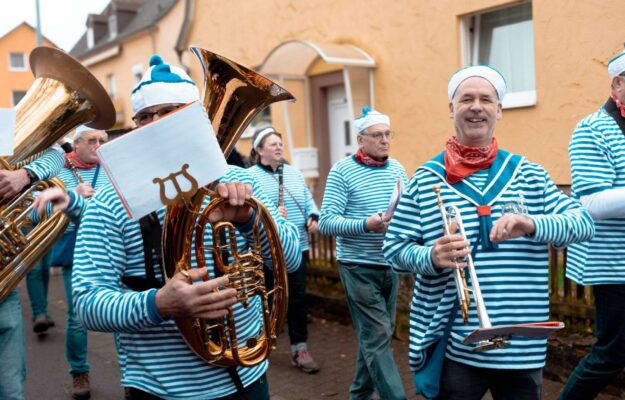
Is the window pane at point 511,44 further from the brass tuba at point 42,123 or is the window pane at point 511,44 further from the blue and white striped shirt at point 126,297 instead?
the blue and white striped shirt at point 126,297

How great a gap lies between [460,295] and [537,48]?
5.99m

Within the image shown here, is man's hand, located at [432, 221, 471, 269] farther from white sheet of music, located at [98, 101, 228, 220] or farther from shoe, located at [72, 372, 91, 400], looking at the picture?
shoe, located at [72, 372, 91, 400]

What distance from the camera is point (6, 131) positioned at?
9.14 ft

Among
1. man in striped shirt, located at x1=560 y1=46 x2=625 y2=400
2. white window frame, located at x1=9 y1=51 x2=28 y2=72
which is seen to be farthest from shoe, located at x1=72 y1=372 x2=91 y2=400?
white window frame, located at x1=9 y1=51 x2=28 y2=72

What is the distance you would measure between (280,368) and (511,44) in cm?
528

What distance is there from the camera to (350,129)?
10.7 metres

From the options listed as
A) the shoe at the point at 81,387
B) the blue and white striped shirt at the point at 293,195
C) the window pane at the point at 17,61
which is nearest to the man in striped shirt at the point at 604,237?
the blue and white striped shirt at the point at 293,195

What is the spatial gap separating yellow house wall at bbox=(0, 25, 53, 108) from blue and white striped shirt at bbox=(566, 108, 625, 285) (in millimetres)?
40226

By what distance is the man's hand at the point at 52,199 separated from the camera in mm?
2453

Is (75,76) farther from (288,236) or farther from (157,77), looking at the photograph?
(288,236)

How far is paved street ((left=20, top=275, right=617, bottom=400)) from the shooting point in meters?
4.90

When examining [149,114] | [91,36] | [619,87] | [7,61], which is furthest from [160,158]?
[7,61]

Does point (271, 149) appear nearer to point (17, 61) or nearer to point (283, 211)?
point (283, 211)

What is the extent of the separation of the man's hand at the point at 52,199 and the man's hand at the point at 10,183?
0.55 metres
